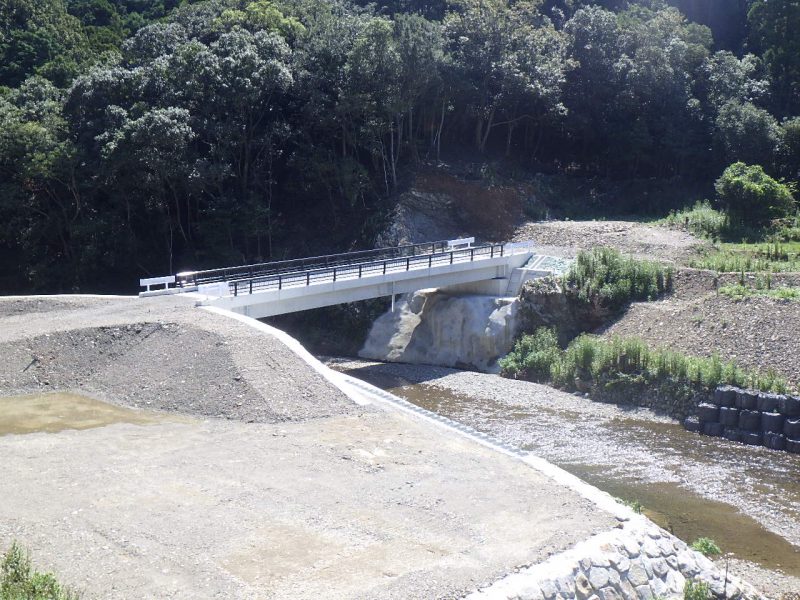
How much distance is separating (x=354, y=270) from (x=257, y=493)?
64.3 ft

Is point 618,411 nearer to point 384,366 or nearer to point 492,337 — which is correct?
point 492,337

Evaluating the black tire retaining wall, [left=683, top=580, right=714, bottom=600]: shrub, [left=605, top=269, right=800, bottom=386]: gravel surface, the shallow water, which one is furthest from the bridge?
[left=683, top=580, right=714, bottom=600]: shrub

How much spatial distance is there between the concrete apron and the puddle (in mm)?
9992

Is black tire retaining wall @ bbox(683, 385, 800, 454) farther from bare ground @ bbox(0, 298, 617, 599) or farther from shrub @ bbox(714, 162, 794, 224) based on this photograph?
shrub @ bbox(714, 162, 794, 224)

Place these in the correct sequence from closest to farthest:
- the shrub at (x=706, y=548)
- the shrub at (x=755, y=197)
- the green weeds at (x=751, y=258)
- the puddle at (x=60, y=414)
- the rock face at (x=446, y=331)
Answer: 1. the shrub at (x=706, y=548)
2. the puddle at (x=60, y=414)
3. the green weeds at (x=751, y=258)
4. the rock face at (x=446, y=331)
5. the shrub at (x=755, y=197)

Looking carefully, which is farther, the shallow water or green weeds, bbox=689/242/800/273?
green weeds, bbox=689/242/800/273

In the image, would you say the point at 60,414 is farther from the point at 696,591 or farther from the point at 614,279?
the point at 614,279

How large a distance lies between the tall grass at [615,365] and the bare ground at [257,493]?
43.0 ft

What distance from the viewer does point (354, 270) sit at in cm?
3459

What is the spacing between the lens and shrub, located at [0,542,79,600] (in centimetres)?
1067

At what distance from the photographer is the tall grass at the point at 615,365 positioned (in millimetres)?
28656

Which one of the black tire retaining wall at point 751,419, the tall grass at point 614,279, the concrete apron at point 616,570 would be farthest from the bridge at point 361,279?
the concrete apron at point 616,570

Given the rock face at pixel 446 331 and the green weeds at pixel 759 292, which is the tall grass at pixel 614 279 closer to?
the green weeds at pixel 759 292

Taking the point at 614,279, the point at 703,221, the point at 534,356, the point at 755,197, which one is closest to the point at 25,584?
the point at 534,356
